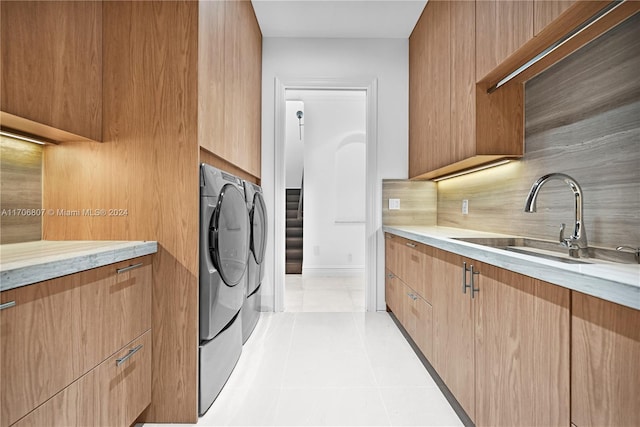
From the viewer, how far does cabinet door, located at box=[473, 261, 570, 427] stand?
927 mm

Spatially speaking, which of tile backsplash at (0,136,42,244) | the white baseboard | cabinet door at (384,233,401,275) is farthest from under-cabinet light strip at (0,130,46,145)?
the white baseboard

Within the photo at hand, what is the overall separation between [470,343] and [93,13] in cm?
214

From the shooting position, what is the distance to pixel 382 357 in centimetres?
234

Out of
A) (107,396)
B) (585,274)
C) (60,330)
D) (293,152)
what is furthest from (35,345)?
(293,152)

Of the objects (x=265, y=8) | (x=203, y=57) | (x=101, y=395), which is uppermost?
(x=265, y=8)

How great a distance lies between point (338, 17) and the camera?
3.07m

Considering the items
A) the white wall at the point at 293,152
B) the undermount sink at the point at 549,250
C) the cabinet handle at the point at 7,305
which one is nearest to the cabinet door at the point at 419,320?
the undermount sink at the point at 549,250

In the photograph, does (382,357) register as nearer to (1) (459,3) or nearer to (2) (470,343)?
(2) (470,343)

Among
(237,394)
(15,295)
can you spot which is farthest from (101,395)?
(237,394)

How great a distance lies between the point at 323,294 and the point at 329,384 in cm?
219

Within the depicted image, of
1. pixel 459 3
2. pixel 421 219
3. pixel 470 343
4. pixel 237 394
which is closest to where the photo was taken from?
pixel 470 343

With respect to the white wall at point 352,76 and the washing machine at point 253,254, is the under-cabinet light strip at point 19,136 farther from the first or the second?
the white wall at point 352,76

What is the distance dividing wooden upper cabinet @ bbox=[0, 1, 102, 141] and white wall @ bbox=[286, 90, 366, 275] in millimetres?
3811

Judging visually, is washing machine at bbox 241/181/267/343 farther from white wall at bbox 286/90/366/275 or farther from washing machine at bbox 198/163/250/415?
white wall at bbox 286/90/366/275
